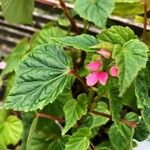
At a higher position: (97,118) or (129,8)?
(129,8)

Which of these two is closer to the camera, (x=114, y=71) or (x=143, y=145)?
(x=114, y=71)

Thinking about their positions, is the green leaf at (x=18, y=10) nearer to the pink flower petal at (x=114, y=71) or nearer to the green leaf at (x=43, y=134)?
the green leaf at (x=43, y=134)

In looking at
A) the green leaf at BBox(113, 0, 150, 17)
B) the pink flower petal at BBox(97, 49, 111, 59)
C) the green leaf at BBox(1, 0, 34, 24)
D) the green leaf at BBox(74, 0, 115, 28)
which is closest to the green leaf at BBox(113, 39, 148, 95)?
the pink flower petal at BBox(97, 49, 111, 59)

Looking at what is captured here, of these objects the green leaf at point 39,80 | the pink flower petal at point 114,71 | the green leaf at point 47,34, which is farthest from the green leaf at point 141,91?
the green leaf at point 47,34

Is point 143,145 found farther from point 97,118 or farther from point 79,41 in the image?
point 79,41

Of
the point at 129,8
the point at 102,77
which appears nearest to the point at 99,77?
the point at 102,77

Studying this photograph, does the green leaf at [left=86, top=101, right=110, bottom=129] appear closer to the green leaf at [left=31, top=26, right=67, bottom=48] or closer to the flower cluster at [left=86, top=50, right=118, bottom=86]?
the flower cluster at [left=86, top=50, right=118, bottom=86]
